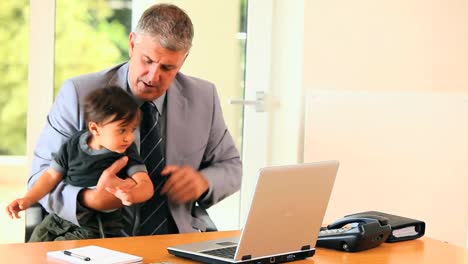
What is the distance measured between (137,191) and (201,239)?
62 cm

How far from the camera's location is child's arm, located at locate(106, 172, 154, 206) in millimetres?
3095

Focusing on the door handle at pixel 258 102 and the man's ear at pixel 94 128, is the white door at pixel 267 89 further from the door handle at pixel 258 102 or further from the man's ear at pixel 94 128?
the man's ear at pixel 94 128

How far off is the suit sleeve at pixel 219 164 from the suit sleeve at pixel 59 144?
0.56 metres

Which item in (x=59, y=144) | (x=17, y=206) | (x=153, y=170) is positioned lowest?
(x=17, y=206)

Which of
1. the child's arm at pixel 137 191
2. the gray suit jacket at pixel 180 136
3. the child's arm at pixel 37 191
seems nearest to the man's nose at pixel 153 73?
the gray suit jacket at pixel 180 136

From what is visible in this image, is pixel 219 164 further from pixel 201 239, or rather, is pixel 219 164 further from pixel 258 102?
pixel 201 239

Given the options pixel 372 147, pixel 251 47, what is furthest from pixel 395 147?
pixel 251 47

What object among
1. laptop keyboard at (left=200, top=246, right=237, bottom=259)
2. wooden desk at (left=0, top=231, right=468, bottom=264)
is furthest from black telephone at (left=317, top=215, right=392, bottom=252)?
laptop keyboard at (left=200, top=246, right=237, bottom=259)

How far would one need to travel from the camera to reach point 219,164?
342 centimetres

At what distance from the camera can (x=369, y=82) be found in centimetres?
396

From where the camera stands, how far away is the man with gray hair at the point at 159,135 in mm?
3098

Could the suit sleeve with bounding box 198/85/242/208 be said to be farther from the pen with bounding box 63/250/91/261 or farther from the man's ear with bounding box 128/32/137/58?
the pen with bounding box 63/250/91/261

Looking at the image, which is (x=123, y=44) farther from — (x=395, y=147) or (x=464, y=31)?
(x=464, y=31)

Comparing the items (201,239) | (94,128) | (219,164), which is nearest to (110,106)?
(94,128)
